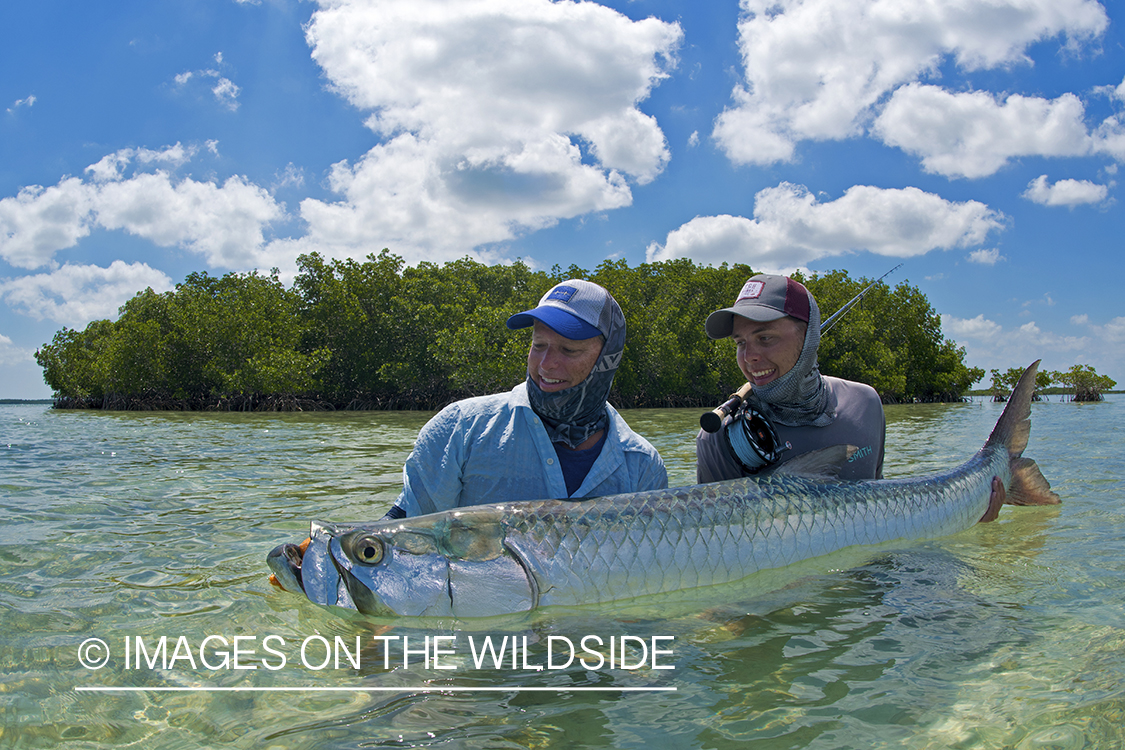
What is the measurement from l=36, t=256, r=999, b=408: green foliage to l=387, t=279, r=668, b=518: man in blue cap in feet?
131

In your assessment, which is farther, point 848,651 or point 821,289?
point 821,289

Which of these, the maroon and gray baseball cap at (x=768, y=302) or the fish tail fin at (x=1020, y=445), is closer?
the maroon and gray baseball cap at (x=768, y=302)

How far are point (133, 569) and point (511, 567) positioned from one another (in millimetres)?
3398

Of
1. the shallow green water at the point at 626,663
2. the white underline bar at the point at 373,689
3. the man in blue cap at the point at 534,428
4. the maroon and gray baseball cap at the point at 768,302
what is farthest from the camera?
the maroon and gray baseball cap at the point at 768,302

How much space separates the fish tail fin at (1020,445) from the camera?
5336 mm

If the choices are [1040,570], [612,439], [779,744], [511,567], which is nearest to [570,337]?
[612,439]

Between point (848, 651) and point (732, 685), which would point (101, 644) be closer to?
point (732, 685)

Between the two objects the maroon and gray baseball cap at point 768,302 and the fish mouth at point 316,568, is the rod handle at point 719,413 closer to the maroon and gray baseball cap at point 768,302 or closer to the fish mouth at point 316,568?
the maroon and gray baseball cap at point 768,302

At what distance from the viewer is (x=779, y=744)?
7.93 ft

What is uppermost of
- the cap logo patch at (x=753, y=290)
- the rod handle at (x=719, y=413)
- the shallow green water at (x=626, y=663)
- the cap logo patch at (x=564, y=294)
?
the cap logo patch at (x=753, y=290)

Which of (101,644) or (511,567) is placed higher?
(511,567)

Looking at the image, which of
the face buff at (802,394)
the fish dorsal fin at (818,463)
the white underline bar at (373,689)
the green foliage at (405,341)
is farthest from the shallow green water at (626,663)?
the green foliage at (405,341)

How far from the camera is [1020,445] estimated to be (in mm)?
5418

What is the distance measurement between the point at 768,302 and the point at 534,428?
166 centimetres
